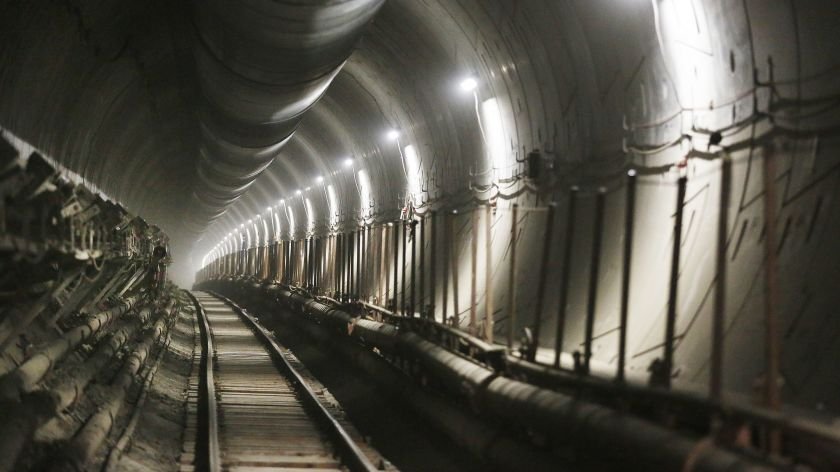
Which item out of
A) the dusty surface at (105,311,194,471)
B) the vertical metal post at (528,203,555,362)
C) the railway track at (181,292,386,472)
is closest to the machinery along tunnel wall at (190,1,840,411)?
the vertical metal post at (528,203,555,362)

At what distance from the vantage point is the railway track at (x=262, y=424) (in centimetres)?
889

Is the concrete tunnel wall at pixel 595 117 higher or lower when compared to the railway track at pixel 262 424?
higher

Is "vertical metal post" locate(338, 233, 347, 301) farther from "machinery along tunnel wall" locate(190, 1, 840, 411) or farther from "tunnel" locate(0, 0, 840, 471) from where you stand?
"machinery along tunnel wall" locate(190, 1, 840, 411)

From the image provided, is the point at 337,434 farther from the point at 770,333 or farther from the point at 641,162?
the point at 770,333

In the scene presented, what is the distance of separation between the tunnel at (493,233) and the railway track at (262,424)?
56 mm

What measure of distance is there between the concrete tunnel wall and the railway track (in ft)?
7.83

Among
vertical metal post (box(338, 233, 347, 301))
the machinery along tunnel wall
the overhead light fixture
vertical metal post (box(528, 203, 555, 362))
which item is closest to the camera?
the machinery along tunnel wall

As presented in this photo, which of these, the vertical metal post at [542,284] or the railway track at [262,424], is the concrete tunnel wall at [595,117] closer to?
the vertical metal post at [542,284]

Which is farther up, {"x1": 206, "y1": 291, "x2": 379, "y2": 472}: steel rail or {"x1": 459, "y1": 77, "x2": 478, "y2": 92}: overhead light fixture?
{"x1": 459, "y1": 77, "x2": 478, "y2": 92}: overhead light fixture

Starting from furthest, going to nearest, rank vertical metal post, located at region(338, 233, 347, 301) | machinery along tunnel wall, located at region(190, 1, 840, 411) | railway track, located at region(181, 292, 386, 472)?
vertical metal post, located at region(338, 233, 347, 301) → railway track, located at region(181, 292, 386, 472) → machinery along tunnel wall, located at region(190, 1, 840, 411)

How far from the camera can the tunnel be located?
5711 millimetres

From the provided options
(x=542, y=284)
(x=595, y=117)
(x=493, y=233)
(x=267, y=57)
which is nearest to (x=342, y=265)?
(x=493, y=233)

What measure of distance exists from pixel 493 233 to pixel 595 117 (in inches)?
139

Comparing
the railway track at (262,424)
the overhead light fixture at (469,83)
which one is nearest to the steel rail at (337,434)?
the railway track at (262,424)
